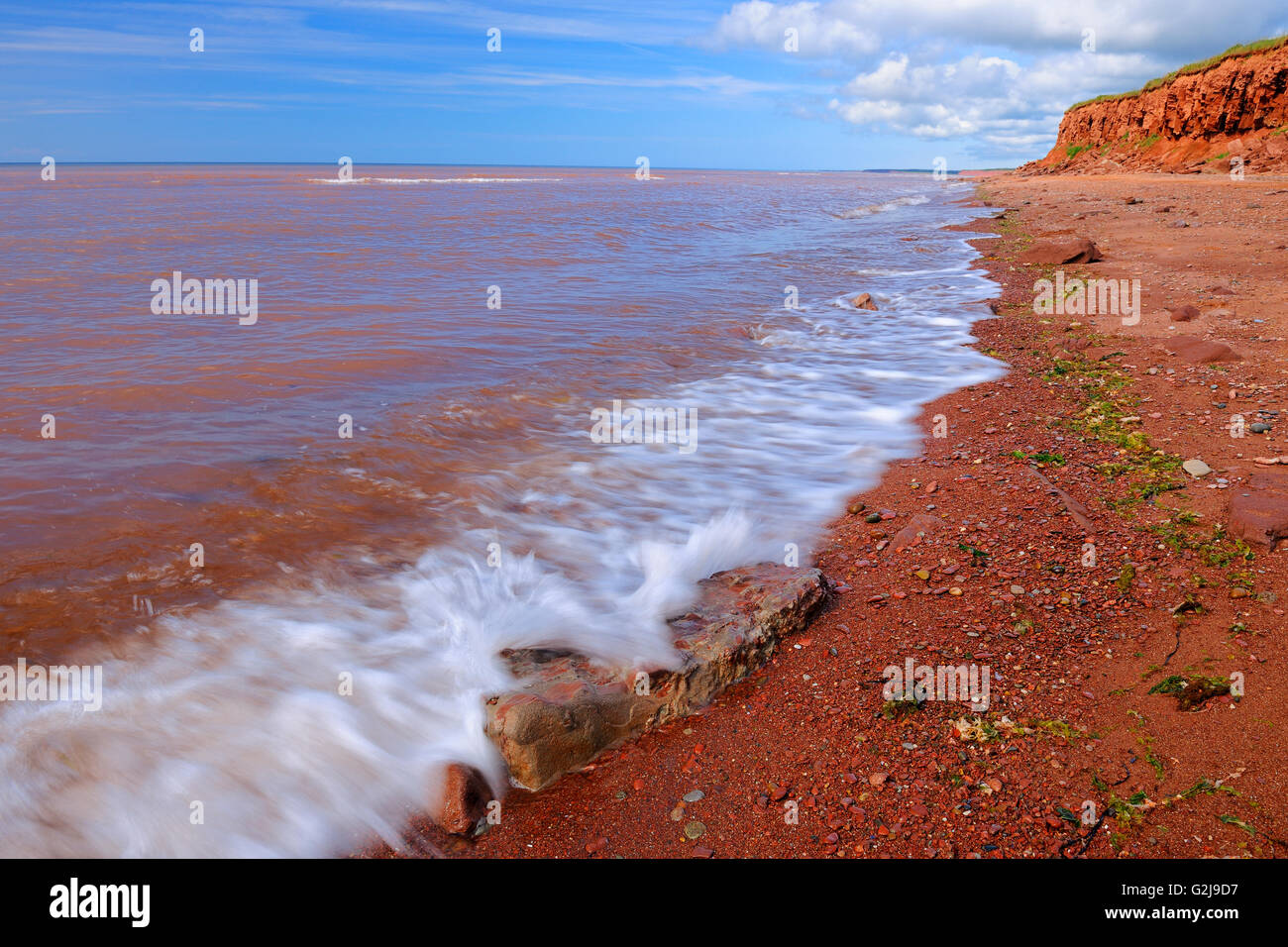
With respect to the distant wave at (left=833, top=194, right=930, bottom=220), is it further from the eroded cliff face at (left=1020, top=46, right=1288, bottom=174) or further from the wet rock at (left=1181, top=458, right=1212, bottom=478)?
the wet rock at (left=1181, top=458, right=1212, bottom=478)

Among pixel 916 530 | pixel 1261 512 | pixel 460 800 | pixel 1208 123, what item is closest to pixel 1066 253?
pixel 1261 512

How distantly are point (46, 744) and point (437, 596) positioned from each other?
183cm

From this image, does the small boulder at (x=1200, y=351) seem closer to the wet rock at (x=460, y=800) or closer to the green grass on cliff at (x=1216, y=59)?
the wet rock at (x=460, y=800)

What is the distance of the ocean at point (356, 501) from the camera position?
3.18 meters

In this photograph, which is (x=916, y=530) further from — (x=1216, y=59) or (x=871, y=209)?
(x=1216, y=59)

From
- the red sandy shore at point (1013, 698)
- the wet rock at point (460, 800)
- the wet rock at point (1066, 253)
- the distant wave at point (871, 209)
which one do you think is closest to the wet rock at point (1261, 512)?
the red sandy shore at point (1013, 698)

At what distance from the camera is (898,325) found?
11172 millimetres

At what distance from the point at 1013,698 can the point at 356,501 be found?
14.1ft

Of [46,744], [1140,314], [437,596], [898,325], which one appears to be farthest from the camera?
[898,325]

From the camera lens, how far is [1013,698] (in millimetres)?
3068

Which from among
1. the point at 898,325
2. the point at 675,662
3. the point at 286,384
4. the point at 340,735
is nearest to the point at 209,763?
the point at 340,735

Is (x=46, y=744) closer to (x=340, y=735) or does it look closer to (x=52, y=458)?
(x=340, y=735)

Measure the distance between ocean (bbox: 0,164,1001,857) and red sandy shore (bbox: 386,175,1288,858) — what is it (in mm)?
472

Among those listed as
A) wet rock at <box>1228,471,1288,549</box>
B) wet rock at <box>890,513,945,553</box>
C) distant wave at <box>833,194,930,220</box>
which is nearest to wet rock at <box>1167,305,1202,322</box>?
wet rock at <box>1228,471,1288,549</box>
